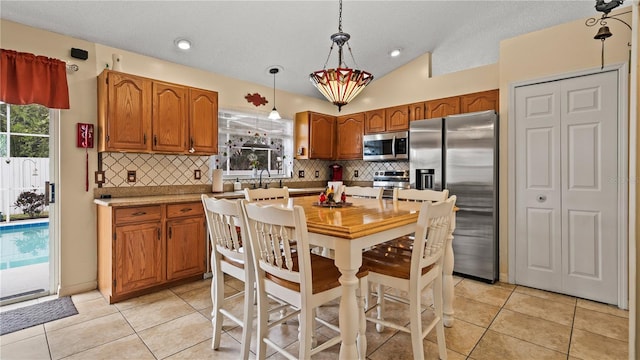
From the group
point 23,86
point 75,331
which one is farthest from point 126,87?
point 75,331

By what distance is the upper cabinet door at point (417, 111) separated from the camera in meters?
4.22

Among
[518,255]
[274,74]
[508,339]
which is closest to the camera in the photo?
[508,339]

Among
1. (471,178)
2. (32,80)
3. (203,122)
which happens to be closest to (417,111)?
(471,178)

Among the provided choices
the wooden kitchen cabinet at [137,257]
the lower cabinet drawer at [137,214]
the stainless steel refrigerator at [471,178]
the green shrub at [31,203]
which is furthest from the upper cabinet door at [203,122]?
the stainless steel refrigerator at [471,178]

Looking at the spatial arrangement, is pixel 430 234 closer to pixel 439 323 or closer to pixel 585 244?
pixel 439 323

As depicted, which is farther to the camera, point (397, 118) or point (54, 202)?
point (397, 118)

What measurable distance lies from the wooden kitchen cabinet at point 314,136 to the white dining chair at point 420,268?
2.95 meters

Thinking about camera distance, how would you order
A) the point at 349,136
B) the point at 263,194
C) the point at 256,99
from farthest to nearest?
the point at 349,136, the point at 256,99, the point at 263,194

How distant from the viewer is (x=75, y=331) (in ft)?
7.50

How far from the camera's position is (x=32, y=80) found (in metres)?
2.66

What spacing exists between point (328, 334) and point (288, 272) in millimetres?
993

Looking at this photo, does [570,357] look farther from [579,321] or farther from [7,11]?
[7,11]

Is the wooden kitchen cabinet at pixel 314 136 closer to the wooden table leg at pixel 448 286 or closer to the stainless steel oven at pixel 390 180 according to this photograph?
the stainless steel oven at pixel 390 180

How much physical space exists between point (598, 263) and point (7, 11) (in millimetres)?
5498
